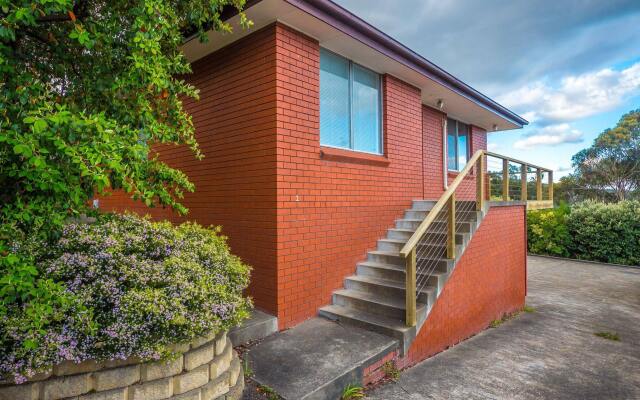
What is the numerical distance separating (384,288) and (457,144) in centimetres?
667

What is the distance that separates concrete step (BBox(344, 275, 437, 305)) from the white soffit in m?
3.47

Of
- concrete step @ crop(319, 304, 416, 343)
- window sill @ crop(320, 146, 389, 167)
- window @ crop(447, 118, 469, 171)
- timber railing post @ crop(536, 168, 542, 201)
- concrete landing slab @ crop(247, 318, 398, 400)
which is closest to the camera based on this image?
concrete landing slab @ crop(247, 318, 398, 400)

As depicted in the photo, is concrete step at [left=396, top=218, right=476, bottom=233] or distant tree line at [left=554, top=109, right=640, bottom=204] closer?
concrete step at [left=396, top=218, right=476, bottom=233]

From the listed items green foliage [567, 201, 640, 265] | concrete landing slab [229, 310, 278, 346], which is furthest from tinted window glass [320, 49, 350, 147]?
green foliage [567, 201, 640, 265]

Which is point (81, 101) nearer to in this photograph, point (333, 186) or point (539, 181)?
point (333, 186)

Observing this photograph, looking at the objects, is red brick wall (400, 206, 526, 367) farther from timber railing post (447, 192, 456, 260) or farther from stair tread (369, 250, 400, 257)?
stair tread (369, 250, 400, 257)

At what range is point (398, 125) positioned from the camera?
643cm

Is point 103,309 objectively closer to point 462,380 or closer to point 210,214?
point 210,214

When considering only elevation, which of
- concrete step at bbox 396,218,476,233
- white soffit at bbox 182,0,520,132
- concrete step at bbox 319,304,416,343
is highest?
white soffit at bbox 182,0,520,132

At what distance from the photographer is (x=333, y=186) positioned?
5031mm

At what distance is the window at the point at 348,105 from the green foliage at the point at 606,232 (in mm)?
11362

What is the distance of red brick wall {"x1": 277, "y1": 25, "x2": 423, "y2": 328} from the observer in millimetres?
4414

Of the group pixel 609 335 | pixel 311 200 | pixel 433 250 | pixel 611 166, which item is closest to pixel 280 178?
pixel 311 200

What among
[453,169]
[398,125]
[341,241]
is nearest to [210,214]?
[341,241]
